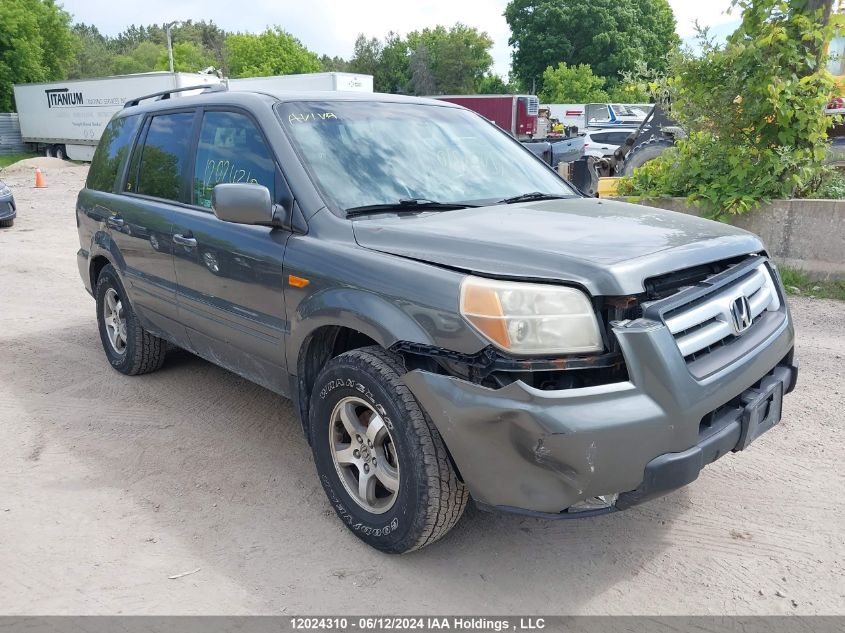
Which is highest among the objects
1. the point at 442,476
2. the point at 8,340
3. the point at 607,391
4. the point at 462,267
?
the point at 462,267

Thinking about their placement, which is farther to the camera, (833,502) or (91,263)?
(91,263)

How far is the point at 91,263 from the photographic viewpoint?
5402 mm

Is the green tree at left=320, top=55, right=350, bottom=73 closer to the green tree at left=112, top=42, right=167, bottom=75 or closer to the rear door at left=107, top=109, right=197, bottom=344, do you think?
the green tree at left=112, top=42, right=167, bottom=75

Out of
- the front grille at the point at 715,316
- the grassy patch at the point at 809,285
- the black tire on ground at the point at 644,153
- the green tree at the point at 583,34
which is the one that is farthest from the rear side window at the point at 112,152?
A: the green tree at the point at 583,34

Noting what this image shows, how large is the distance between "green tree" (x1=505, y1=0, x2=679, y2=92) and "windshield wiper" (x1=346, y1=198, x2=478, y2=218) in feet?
183

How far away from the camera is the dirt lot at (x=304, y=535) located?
277 centimetres

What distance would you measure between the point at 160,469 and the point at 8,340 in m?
3.28

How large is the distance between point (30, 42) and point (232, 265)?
154 ft

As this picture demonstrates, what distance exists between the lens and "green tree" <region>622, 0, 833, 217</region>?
6.95m

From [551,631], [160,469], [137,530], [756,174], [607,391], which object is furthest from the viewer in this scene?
[756,174]

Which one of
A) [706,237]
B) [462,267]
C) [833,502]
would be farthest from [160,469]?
[833,502]

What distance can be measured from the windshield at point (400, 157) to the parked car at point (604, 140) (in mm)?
17213

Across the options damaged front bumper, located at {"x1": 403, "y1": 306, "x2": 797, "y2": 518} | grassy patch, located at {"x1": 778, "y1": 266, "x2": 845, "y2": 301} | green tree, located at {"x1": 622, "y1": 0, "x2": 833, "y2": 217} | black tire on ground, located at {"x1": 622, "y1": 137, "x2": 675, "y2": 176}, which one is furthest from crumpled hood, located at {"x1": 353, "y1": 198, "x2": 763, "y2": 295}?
black tire on ground, located at {"x1": 622, "y1": 137, "x2": 675, "y2": 176}

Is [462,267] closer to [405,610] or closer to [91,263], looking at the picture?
[405,610]
